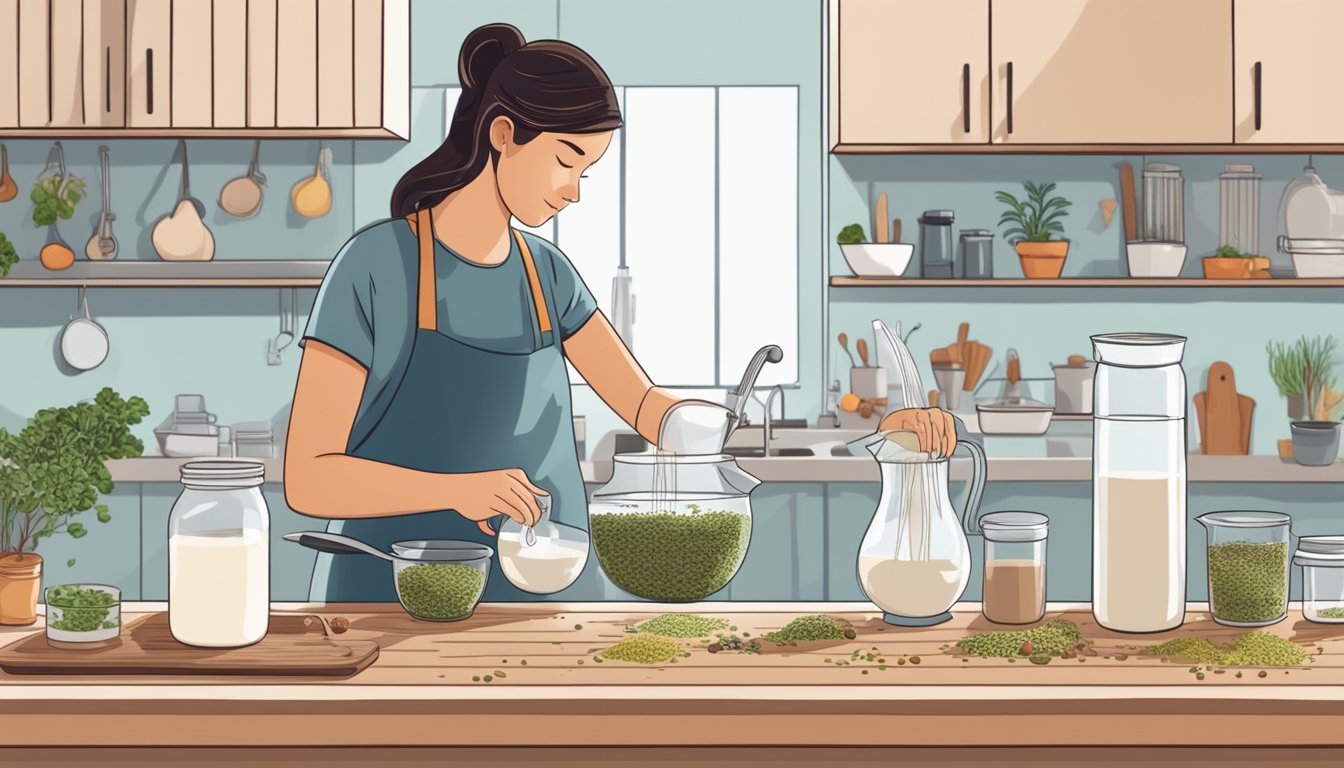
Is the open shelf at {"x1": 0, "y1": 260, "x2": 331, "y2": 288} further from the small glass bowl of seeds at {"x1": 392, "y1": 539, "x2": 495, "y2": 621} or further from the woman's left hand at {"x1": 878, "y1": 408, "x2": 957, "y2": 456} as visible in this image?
the woman's left hand at {"x1": 878, "y1": 408, "x2": 957, "y2": 456}

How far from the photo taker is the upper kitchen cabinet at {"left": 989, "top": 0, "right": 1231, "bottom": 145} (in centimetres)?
403

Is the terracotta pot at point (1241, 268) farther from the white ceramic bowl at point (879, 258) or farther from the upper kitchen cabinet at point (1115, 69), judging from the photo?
the white ceramic bowl at point (879, 258)

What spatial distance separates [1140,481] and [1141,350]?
0.16 meters

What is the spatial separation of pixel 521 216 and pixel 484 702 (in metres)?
0.98

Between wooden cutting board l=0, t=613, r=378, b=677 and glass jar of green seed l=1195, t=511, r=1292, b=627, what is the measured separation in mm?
1059

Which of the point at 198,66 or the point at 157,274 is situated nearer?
the point at 198,66

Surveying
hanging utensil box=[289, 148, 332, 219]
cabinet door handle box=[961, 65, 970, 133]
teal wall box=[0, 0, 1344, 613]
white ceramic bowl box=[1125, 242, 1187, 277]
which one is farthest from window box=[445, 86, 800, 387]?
white ceramic bowl box=[1125, 242, 1187, 277]

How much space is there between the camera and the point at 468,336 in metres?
2.28

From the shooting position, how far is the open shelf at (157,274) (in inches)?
171

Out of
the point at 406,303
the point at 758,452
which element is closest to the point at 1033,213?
the point at 758,452

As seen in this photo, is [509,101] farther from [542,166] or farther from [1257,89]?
[1257,89]

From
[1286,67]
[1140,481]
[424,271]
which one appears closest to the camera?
[1140,481]

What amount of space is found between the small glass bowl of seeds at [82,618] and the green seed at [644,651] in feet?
1.92

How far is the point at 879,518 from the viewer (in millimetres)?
1685
